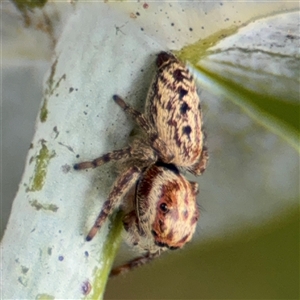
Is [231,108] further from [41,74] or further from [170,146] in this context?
[41,74]

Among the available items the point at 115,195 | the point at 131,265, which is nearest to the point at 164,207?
the point at 115,195

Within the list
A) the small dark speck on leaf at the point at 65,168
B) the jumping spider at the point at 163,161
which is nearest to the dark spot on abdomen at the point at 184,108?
the jumping spider at the point at 163,161

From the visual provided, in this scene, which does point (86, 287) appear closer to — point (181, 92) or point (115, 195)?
point (115, 195)

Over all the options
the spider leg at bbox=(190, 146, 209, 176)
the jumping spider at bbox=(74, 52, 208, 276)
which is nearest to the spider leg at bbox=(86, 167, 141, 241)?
the jumping spider at bbox=(74, 52, 208, 276)

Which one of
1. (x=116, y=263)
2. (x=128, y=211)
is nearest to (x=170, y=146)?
(x=128, y=211)

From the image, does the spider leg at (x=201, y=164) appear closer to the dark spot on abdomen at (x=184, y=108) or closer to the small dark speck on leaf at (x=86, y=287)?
the dark spot on abdomen at (x=184, y=108)

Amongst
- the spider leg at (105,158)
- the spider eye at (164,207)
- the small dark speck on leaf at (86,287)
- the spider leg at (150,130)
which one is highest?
the spider leg at (150,130)

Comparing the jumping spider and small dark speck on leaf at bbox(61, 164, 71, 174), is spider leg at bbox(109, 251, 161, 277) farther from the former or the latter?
small dark speck on leaf at bbox(61, 164, 71, 174)
